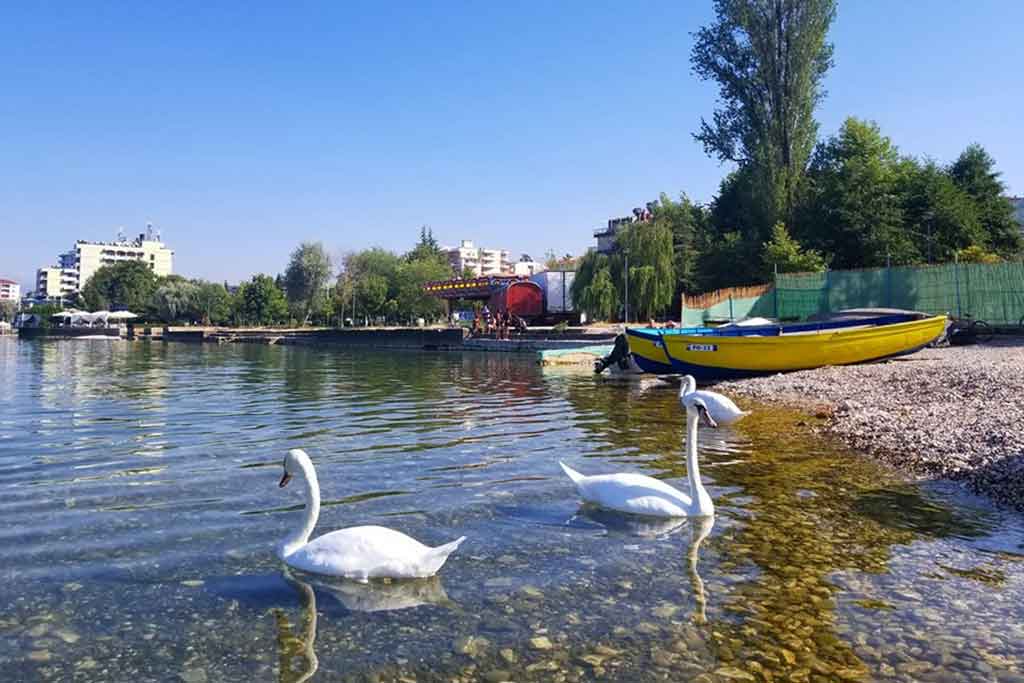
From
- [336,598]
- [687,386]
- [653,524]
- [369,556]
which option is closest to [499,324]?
[687,386]

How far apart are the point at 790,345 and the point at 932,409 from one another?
9.76 meters

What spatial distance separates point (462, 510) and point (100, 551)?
369 centimetres

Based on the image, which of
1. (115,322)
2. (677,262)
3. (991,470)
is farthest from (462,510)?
(115,322)

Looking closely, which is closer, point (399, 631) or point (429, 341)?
point (399, 631)

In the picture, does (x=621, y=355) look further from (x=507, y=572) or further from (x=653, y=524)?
(x=507, y=572)

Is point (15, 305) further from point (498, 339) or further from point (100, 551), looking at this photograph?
point (100, 551)

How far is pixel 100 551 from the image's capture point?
23.1 ft

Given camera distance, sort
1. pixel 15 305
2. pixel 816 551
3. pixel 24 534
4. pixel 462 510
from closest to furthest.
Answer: pixel 816 551, pixel 24 534, pixel 462 510, pixel 15 305

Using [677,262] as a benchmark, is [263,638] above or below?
below

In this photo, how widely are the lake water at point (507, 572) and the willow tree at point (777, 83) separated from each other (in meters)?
40.7

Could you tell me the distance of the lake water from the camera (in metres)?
4.78

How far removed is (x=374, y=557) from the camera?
19.9ft

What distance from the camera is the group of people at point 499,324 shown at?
59406 millimetres

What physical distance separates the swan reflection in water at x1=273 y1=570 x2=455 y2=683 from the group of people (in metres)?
52.3
